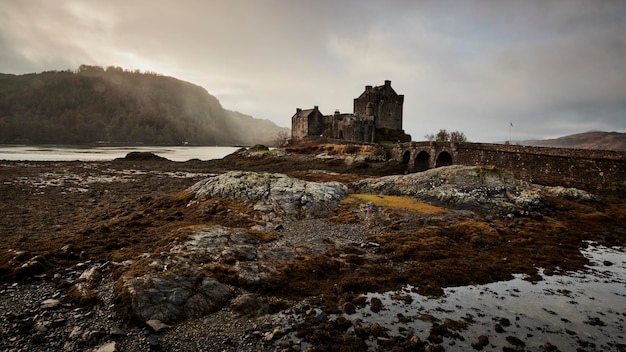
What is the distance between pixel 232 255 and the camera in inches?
572

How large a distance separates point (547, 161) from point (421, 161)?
21623 millimetres

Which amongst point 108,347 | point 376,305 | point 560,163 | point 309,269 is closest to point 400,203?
point 309,269

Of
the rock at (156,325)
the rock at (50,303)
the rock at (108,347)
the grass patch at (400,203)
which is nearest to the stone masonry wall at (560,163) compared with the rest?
the grass patch at (400,203)

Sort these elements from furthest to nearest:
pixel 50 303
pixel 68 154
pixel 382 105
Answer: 1. pixel 68 154
2. pixel 382 105
3. pixel 50 303

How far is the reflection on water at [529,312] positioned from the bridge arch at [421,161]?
42.5 m

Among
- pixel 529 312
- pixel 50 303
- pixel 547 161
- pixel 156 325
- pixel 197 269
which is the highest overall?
pixel 547 161

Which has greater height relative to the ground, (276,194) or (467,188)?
(467,188)

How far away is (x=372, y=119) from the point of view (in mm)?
77938

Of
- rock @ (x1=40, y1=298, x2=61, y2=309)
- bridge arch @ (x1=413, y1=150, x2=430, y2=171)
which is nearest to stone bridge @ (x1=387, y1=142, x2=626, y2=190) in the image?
bridge arch @ (x1=413, y1=150, x2=430, y2=171)

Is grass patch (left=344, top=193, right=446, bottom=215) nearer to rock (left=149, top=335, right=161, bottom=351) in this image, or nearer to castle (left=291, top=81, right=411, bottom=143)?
rock (left=149, top=335, right=161, bottom=351)

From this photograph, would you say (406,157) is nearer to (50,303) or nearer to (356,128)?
(356,128)

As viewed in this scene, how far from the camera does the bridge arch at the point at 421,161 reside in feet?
185

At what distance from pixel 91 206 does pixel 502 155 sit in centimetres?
4770

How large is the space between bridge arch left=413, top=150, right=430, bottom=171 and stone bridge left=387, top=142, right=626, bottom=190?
1.90m
